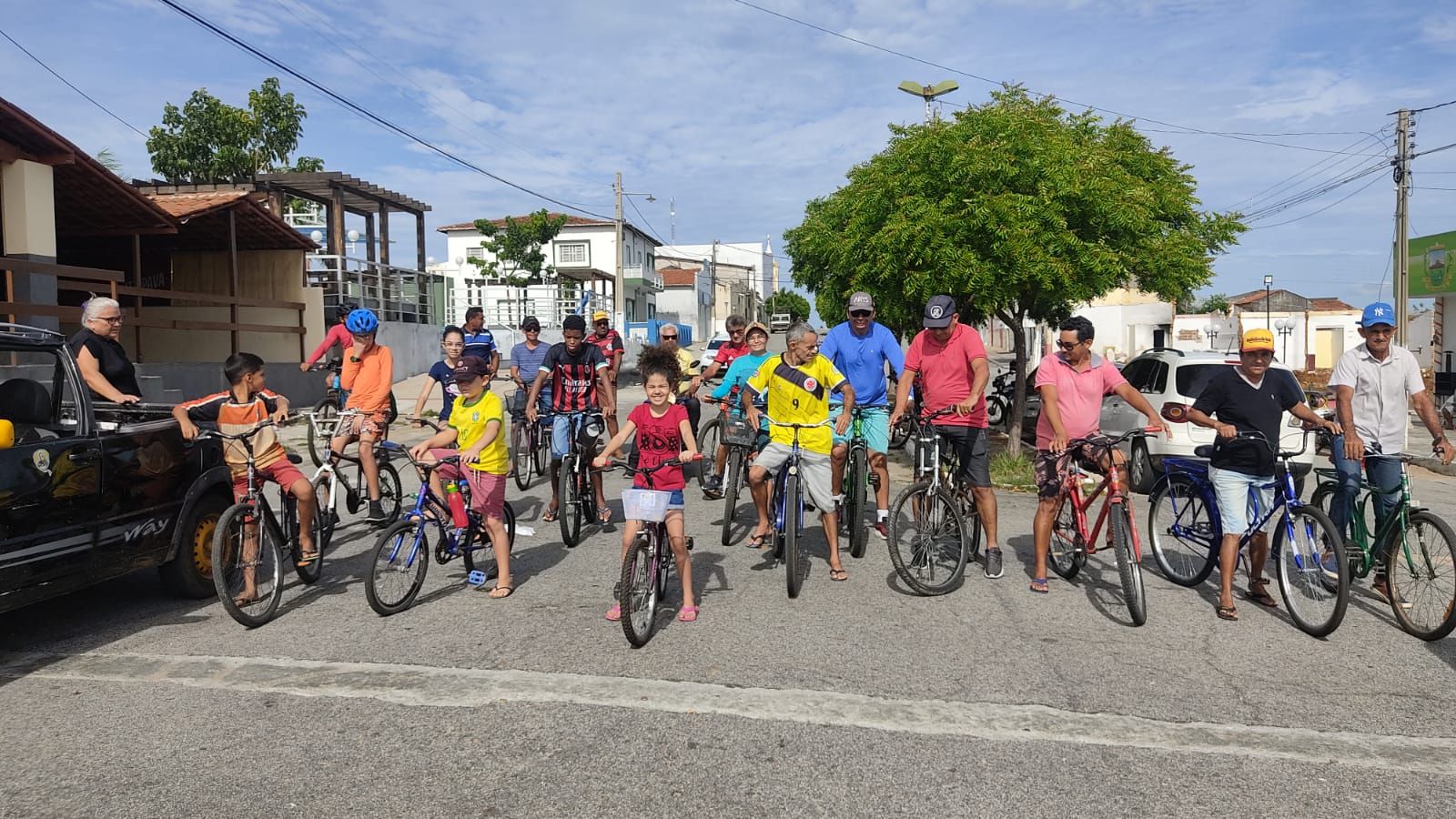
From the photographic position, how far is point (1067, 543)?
21.9 ft

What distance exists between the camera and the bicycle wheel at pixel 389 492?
338 inches

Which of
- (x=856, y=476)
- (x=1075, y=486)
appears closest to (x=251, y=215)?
(x=856, y=476)

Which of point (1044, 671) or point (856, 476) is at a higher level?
point (856, 476)

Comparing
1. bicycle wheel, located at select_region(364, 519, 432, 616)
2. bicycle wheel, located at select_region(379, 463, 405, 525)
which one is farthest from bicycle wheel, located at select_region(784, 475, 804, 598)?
bicycle wheel, located at select_region(379, 463, 405, 525)

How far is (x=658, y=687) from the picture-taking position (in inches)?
188

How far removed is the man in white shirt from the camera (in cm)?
624

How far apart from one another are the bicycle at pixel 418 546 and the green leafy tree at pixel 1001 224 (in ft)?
22.4

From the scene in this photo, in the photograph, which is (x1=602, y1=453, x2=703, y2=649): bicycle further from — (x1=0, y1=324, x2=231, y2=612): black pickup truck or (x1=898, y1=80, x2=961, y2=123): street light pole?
(x1=898, y1=80, x2=961, y2=123): street light pole

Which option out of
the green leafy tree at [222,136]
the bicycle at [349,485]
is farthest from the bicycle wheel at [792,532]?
the green leafy tree at [222,136]

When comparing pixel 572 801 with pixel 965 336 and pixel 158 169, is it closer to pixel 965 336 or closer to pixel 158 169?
pixel 965 336

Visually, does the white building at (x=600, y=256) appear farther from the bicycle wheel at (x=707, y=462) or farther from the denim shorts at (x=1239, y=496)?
the denim shorts at (x=1239, y=496)

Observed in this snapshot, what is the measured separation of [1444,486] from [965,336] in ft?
29.0

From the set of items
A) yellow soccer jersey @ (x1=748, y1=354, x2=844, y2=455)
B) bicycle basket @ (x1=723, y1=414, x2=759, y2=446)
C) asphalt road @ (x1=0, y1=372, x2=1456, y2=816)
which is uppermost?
yellow soccer jersey @ (x1=748, y1=354, x2=844, y2=455)

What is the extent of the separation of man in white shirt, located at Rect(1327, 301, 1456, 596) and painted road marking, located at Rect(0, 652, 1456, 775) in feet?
8.21
